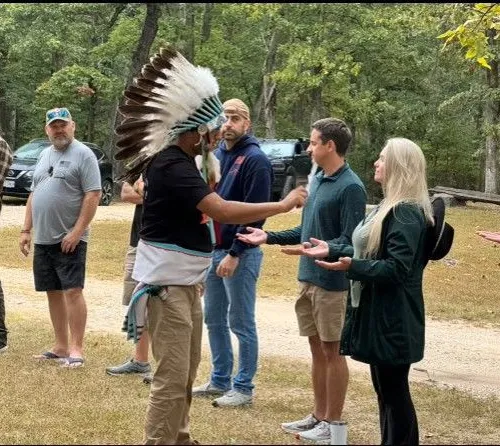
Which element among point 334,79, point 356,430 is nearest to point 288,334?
point 356,430

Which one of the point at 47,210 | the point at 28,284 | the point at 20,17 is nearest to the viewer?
the point at 47,210

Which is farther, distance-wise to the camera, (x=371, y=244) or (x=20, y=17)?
(x=20, y=17)

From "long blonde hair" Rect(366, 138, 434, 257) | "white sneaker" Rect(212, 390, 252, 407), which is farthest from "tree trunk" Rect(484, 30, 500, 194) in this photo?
"long blonde hair" Rect(366, 138, 434, 257)

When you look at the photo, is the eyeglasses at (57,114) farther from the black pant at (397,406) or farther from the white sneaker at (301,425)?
the black pant at (397,406)

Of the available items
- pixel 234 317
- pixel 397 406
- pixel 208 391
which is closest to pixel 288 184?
pixel 208 391

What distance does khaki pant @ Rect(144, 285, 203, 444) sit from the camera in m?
3.78

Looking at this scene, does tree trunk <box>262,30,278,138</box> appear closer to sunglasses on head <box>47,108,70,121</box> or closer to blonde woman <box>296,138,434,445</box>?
sunglasses on head <box>47,108,70,121</box>

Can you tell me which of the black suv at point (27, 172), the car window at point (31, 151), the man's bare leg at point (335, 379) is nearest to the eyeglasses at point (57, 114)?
the man's bare leg at point (335, 379)

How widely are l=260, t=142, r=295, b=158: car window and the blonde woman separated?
60.1 ft

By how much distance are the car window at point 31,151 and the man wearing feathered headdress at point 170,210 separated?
16058 mm

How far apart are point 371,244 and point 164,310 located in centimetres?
92

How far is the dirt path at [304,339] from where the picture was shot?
6.83 metres

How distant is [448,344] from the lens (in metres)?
8.20

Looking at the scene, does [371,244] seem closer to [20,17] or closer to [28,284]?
[28,284]
